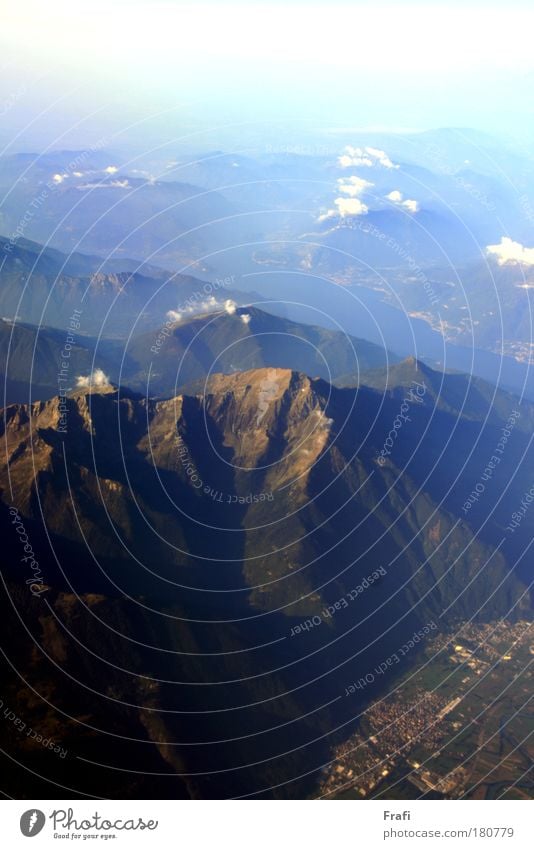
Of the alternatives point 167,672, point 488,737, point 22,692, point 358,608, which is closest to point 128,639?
point 167,672

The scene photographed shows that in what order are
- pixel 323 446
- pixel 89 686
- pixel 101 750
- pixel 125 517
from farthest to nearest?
pixel 323 446 < pixel 125 517 < pixel 89 686 < pixel 101 750

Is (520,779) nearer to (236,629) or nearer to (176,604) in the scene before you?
(236,629)

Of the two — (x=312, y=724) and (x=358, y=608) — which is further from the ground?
(x=358, y=608)

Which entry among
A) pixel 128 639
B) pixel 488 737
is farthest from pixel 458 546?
pixel 128 639

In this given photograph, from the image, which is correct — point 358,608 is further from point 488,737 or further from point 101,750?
point 101,750

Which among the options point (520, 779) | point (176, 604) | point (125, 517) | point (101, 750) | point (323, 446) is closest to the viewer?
point (101, 750)

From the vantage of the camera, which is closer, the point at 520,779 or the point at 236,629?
the point at 520,779

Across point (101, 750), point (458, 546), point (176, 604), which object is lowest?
point (101, 750)

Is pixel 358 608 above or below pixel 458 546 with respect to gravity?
below

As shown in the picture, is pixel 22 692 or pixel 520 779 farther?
pixel 520 779
